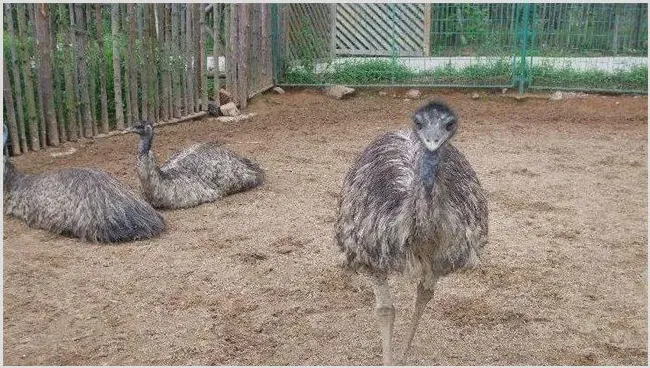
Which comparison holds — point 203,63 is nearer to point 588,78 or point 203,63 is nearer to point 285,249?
point 285,249

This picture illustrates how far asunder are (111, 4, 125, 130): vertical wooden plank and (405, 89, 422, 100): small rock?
404 cm

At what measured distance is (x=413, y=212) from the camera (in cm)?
242

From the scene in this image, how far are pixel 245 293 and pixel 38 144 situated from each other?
3.52 m

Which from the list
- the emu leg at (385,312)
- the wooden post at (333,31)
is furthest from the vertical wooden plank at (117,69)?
the emu leg at (385,312)

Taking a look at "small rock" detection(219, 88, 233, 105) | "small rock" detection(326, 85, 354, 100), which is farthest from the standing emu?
"small rock" detection(326, 85, 354, 100)

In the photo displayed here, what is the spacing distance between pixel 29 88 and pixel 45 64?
0.27 meters

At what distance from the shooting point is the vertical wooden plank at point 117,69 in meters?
7.00

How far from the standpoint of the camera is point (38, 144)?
648cm

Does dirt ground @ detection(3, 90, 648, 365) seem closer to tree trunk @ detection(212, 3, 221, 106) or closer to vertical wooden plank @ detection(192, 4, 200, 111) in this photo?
vertical wooden plank @ detection(192, 4, 200, 111)

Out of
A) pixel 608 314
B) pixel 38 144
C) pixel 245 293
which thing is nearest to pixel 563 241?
pixel 608 314

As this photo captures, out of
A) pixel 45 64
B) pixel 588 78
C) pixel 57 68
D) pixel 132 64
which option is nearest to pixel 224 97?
pixel 132 64

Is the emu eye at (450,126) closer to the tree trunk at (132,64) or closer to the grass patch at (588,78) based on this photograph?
the tree trunk at (132,64)

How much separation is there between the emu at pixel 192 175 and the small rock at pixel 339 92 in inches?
153

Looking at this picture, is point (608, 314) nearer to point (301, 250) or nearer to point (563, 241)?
point (563, 241)
